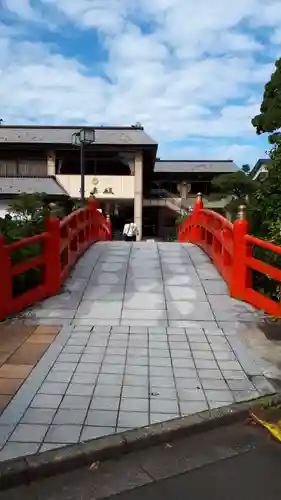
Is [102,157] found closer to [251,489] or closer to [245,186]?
[245,186]

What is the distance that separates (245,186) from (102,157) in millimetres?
9095

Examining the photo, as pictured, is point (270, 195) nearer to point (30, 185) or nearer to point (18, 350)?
point (18, 350)

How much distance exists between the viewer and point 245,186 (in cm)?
2222

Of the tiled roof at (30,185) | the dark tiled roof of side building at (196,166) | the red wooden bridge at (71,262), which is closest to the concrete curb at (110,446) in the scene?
the red wooden bridge at (71,262)

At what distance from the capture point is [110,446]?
325 centimetres

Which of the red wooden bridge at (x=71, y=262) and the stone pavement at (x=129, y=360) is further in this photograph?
the red wooden bridge at (x=71, y=262)

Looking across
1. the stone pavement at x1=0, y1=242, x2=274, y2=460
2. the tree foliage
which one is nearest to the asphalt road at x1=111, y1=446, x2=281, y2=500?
the stone pavement at x1=0, y1=242, x2=274, y2=460

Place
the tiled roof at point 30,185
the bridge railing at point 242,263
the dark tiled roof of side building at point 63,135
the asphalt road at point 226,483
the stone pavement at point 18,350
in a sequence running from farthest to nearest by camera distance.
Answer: the dark tiled roof of side building at point 63,135, the tiled roof at point 30,185, the bridge railing at point 242,263, the stone pavement at point 18,350, the asphalt road at point 226,483

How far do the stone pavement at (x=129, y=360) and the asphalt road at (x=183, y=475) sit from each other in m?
0.32

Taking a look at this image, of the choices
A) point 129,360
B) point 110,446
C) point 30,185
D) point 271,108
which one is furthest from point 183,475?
point 30,185

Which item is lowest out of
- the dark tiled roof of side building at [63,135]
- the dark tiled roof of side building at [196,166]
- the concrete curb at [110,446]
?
the concrete curb at [110,446]

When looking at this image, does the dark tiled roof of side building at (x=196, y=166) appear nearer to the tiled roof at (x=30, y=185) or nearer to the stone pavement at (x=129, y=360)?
the tiled roof at (x=30, y=185)

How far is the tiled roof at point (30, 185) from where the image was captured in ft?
82.7

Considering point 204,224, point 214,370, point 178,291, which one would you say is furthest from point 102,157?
point 214,370
